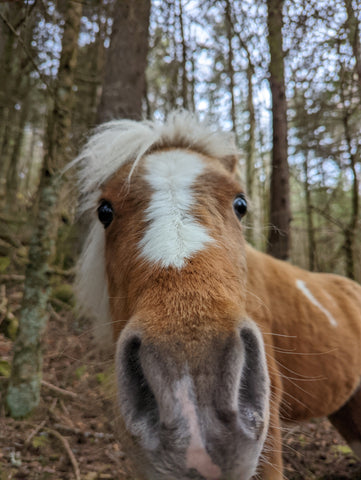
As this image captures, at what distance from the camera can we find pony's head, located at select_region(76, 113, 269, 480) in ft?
3.99

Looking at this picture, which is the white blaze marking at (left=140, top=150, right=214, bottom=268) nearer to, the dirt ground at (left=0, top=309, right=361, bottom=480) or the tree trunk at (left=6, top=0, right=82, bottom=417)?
the dirt ground at (left=0, top=309, right=361, bottom=480)

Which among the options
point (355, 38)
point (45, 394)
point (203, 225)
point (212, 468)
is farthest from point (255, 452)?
point (45, 394)

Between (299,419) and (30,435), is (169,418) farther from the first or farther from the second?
(299,419)

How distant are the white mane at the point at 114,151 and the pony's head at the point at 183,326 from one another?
0.29 m

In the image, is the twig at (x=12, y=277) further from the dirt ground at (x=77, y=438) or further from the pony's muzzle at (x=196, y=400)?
the pony's muzzle at (x=196, y=400)

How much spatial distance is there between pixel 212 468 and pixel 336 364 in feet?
8.99

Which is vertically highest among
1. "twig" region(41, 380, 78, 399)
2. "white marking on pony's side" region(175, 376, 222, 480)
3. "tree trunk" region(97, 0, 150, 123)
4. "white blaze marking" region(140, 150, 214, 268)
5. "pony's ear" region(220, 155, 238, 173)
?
"tree trunk" region(97, 0, 150, 123)

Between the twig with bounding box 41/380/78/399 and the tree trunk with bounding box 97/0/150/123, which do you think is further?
the tree trunk with bounding box 97/0/150/123

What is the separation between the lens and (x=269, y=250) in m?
5.49

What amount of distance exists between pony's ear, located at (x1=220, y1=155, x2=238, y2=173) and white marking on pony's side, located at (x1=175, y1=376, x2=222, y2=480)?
2243mm

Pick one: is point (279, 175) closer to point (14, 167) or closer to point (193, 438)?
point (193, 438)

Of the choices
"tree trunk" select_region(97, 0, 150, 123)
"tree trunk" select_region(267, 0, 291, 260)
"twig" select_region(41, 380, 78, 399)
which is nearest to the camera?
"twig" select_region(41, 380, 78, 399)

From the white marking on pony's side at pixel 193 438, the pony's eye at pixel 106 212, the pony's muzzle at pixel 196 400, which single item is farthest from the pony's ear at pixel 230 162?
the white marking on pony's side at pixel 193 438

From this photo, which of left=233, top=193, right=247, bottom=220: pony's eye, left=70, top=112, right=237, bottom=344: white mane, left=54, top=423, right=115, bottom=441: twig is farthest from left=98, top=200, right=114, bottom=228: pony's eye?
left=54, top=423, right=115, bottom=441: twig
